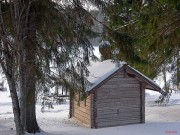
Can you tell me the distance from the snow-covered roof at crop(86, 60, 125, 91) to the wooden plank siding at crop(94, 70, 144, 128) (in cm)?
36

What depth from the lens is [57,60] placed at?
1398cm

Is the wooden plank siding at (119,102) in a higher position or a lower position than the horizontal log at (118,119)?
higher

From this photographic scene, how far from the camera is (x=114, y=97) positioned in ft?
59.8

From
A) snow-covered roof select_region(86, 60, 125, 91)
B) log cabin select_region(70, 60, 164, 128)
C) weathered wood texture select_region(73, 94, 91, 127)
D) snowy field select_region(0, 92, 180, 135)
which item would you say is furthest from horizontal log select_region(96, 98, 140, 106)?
snowy field select_region(0, 92, 180, 135)

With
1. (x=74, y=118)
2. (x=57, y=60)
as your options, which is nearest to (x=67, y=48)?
(x=57, y=60)

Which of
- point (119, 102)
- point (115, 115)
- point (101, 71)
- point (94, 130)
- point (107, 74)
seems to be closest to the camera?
point (94, 130)

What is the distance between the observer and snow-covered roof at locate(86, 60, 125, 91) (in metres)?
17.2

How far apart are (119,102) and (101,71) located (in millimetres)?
1954

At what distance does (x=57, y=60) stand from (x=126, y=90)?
5.85m

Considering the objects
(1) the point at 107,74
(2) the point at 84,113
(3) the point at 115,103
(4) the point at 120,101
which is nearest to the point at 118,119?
(3) the point at 115,103

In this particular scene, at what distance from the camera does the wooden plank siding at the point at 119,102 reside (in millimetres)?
17797

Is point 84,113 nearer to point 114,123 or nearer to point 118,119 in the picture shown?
point 114,123

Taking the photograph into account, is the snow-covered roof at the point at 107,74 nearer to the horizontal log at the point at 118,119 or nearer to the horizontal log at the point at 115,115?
the horizontal log at the point at 115,115

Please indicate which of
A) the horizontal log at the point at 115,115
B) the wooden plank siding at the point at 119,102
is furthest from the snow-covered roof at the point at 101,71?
the horizontal log at the point at 115,115
